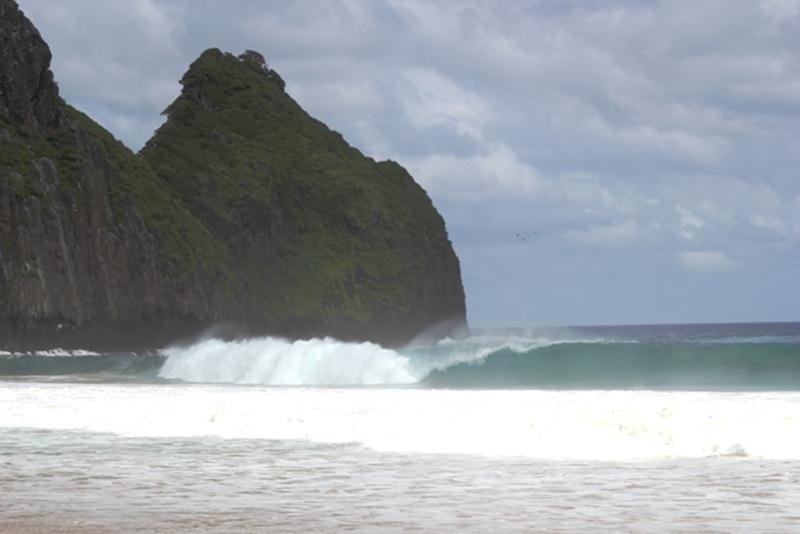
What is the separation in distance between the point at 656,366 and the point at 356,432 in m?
30.0

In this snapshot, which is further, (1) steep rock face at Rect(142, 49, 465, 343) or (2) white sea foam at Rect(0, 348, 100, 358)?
(1) steep rock face at Rect(142, 49, 465, 343)

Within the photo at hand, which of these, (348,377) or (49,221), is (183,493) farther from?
(49,221)

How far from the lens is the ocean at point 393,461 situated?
10445 millimetres

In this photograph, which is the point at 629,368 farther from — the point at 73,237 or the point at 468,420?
the point at 73,237

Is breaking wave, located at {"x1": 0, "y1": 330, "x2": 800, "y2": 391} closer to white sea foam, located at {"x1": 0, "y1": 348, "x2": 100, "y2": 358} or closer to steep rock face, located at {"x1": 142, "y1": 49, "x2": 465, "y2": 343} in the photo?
white sea foam, located at {"x1": 0, "y1": 348, "x2": 100, "y2": 358}

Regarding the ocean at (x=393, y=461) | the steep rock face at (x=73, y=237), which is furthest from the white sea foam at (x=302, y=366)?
the steep rock face at (x=73, y=237)

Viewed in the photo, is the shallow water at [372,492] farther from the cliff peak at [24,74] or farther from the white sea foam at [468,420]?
the cliff peak at [24,74]

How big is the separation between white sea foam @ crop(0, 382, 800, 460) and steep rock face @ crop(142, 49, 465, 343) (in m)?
81.6

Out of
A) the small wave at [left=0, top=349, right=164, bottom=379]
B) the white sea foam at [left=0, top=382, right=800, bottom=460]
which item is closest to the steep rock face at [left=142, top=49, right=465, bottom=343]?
the small wave at [left=0, top=349, right=164, bottom=379]

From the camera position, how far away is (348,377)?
135ft

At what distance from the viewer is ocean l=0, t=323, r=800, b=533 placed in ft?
34.3

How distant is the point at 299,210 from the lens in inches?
4899

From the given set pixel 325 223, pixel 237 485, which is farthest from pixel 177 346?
pixel 237 485

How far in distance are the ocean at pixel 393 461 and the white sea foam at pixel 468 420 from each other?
40 millimetres
